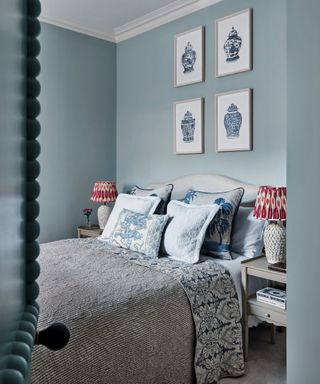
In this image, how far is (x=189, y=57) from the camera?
3367 mm

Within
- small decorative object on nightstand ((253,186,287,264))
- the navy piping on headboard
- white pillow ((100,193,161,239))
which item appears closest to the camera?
the navy piping on headboard

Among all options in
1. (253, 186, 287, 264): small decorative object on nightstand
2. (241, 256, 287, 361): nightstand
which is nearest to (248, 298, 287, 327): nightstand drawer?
(241, 256, 287, 361): nightstand

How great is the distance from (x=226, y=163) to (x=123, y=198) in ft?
3.20

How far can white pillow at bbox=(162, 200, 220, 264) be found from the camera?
2453mm

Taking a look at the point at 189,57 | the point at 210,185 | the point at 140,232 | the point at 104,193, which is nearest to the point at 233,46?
the point at 189,57

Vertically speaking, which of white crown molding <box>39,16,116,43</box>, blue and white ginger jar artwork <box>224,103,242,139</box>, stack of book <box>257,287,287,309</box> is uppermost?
white crown molding <box>39,16,116,43</box>

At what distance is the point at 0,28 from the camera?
0.32 metres

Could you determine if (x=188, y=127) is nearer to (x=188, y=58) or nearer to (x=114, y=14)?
(x=188, y=58)

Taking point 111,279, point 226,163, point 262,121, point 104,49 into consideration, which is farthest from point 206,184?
point 104,49

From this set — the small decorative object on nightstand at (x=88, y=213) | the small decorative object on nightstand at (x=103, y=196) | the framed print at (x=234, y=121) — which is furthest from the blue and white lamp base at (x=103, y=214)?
the framed print at (x=234, y=121)

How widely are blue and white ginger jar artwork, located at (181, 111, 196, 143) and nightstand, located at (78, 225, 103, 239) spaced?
128cm

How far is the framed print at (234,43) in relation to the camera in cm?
290

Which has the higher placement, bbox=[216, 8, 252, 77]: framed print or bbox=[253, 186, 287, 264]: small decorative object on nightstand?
bbox=[216, 8, 252, 77]: framed print

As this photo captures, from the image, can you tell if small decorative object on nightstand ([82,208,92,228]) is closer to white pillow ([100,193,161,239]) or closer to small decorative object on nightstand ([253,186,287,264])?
white pillow ([100,193,161,239])
